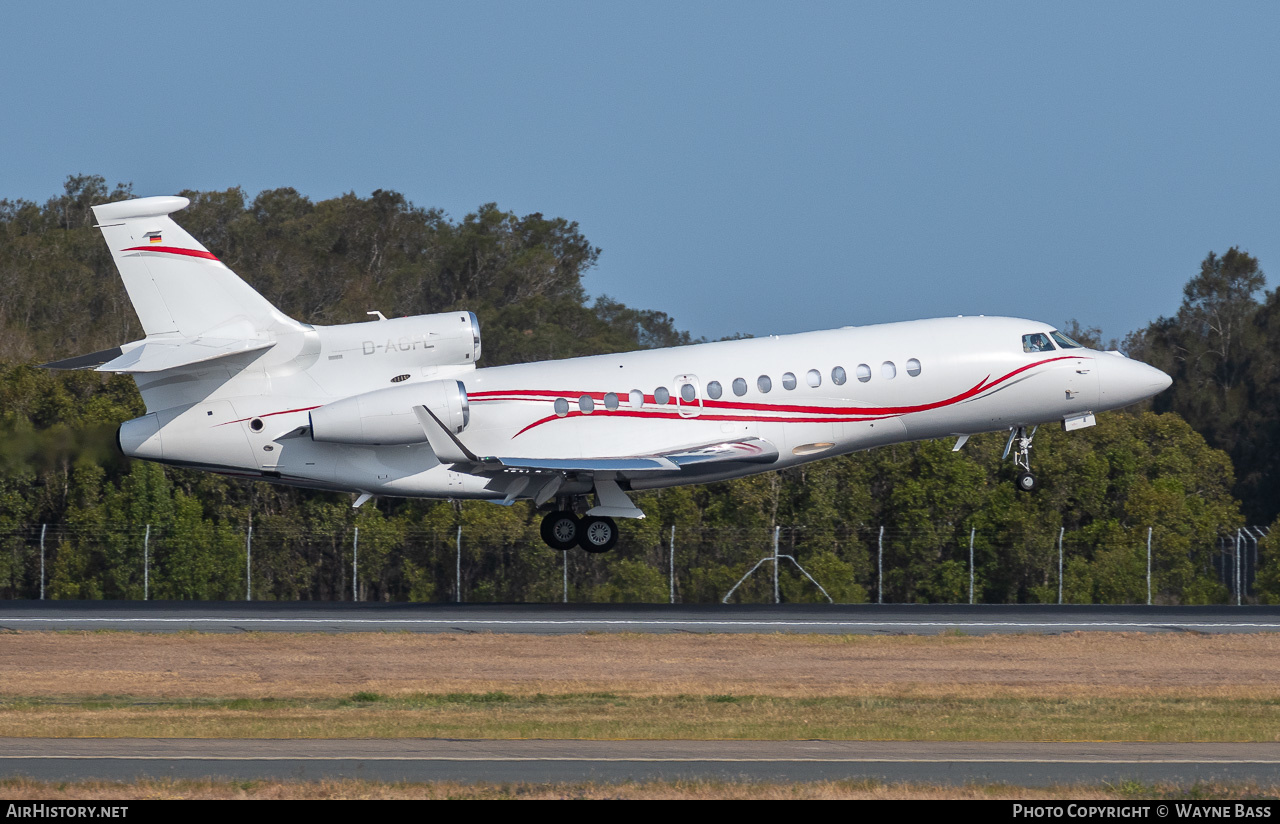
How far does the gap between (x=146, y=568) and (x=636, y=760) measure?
25.1 meters

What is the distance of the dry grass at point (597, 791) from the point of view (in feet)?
43.1

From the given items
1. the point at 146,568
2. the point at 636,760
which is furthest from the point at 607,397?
the point at 636,760

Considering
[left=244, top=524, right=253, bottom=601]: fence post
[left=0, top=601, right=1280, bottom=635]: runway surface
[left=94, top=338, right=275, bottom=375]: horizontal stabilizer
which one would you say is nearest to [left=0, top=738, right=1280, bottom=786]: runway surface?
[left=0, top=601, right=1280, bottom=635]: runway surface

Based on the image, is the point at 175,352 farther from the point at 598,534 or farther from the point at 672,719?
the point at 672,719

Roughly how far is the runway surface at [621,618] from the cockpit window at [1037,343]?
5320 mm

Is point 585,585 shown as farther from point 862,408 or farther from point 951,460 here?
point 862,408

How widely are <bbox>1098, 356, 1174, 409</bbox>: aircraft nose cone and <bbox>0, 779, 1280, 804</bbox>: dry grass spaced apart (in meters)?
18.4

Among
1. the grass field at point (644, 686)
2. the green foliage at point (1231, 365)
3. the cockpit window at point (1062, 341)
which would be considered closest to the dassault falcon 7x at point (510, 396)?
the cockpit window at point (1062, 341)

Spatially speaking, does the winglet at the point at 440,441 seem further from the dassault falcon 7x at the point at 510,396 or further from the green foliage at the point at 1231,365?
the green foliage at the point at 1231,365

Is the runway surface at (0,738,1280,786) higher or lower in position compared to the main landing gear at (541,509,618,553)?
lower

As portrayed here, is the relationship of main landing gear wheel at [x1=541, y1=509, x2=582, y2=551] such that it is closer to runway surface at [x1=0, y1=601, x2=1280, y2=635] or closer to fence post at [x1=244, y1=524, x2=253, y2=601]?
runway surface at [x1=0, y1=601, x2=1280, y2=635]

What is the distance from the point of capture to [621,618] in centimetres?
2998

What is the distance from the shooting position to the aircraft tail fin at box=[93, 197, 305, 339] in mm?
29844
